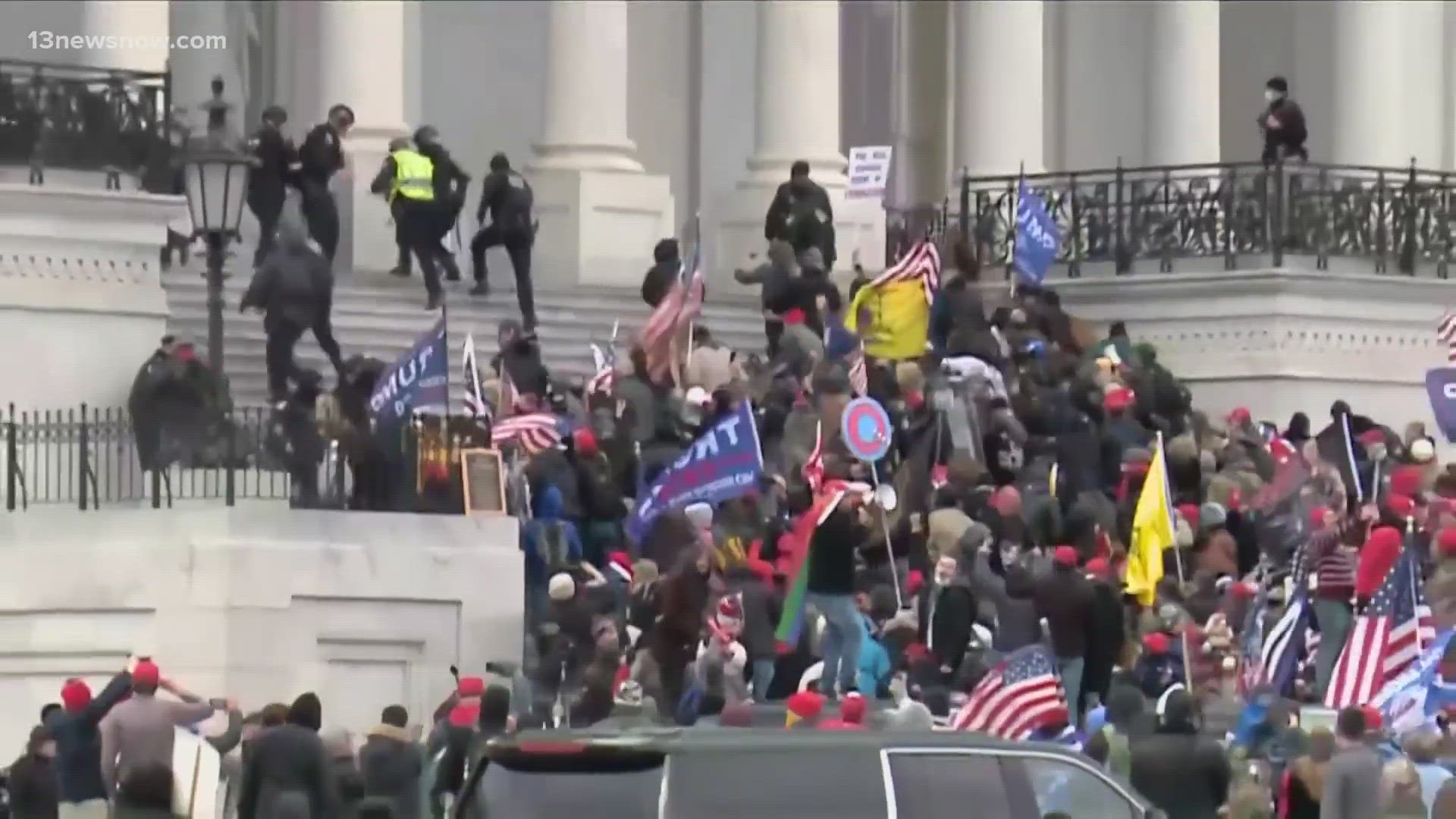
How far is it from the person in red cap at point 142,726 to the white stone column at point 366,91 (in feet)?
53.8

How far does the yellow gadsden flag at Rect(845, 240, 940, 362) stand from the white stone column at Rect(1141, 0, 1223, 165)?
1192 cm

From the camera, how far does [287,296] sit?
3444 cm

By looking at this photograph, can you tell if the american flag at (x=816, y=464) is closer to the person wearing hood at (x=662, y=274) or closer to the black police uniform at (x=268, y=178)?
the person wearing hood at (x=662, y=274)

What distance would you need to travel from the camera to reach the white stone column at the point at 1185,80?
4938cm

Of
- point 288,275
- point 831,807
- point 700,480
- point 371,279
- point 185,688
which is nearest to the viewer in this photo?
point 831,807

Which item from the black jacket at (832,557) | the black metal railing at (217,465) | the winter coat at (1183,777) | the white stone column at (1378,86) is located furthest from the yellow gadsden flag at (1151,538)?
the white stone column at (1378,86)

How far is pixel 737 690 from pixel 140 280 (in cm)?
789

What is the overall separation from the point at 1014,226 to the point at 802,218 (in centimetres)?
455

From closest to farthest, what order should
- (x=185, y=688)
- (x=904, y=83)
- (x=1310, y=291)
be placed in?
(x=185, y=688) → (x=1310, y=291) → (x=904, y=83)

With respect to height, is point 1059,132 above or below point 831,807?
above

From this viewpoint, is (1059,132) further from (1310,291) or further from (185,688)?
(185,688)

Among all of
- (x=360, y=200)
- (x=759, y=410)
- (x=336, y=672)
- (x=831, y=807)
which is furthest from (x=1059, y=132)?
(x=831, y=807)

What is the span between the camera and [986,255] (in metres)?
45.0

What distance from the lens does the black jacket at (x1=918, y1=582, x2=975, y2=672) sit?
98.7ft
